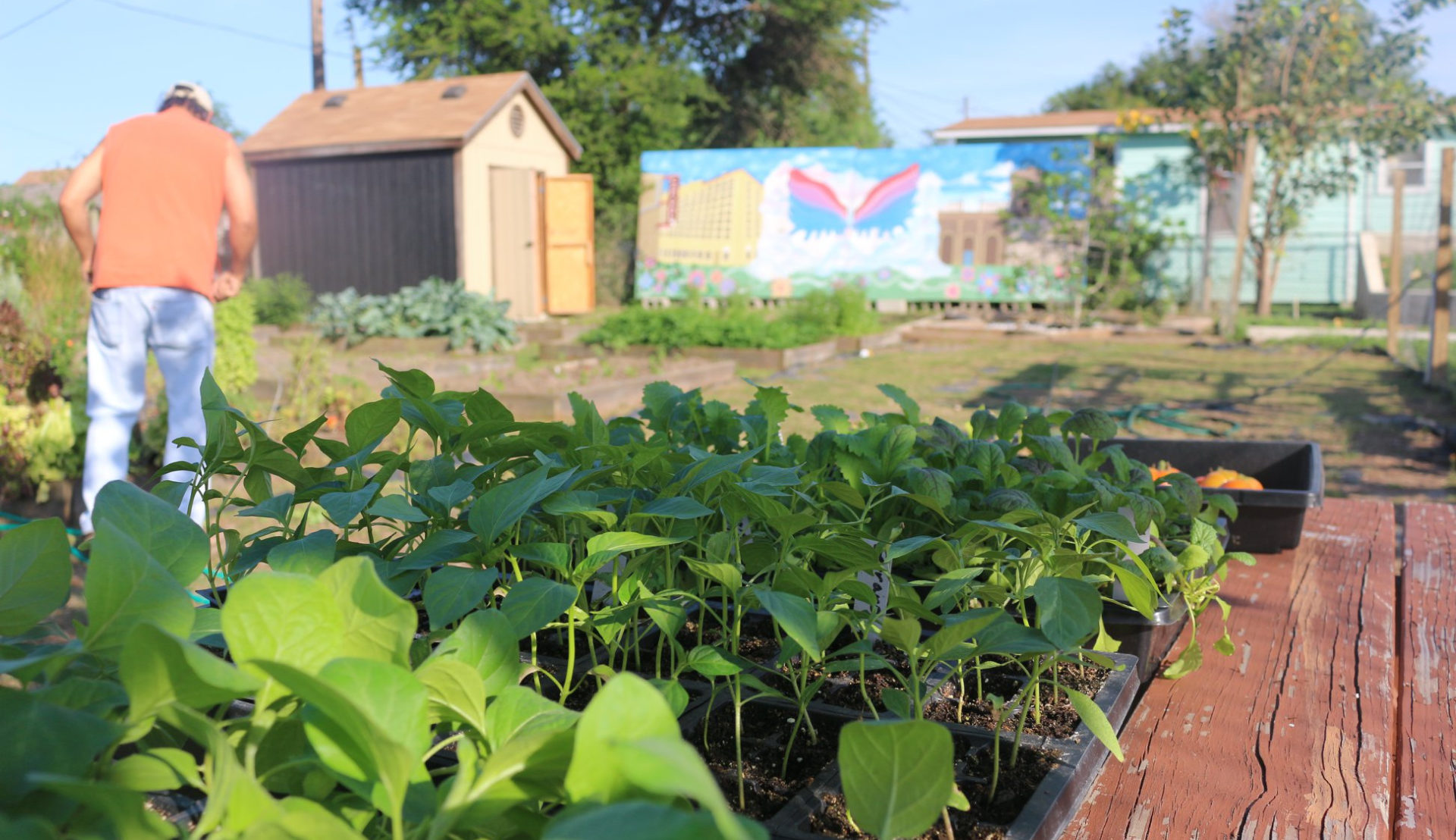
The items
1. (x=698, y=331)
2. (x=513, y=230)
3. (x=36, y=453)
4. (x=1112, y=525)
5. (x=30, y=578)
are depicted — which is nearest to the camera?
(x=30, y=578)

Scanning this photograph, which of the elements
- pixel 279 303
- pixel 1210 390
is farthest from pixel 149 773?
pixel 279 303

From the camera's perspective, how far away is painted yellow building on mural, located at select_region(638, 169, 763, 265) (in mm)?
17641

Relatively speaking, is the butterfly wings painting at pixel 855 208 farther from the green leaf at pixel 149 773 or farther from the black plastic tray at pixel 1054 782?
the green leaf at pixel 149 773

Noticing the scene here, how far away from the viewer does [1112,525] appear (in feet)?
2.82

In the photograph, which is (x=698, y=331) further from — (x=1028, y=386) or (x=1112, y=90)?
(x=1112, y=90)

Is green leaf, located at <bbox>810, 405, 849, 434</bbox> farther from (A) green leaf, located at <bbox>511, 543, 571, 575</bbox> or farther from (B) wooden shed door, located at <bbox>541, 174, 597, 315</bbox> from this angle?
(B) wooden shed door, located at <bbox>541, 174, 597, 315</bbox>

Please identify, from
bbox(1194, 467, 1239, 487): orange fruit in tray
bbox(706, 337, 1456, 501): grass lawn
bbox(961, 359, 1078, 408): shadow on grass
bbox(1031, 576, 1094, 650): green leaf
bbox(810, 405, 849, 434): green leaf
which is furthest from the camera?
bbox(961, 359, 1078, 408): shadow on grass

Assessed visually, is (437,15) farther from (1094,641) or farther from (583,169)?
(1094,641)

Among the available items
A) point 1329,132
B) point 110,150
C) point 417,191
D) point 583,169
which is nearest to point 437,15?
point 583,169

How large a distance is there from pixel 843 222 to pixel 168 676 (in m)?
17.2

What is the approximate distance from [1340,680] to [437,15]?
67.2ft

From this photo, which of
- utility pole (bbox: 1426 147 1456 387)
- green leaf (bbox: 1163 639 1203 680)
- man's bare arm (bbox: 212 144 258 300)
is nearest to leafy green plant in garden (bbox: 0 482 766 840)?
green leaf (bbox: 1163 639 1203 680)

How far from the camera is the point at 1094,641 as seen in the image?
1041 mm

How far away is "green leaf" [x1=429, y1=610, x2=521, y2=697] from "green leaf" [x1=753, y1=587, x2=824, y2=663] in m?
0.15
